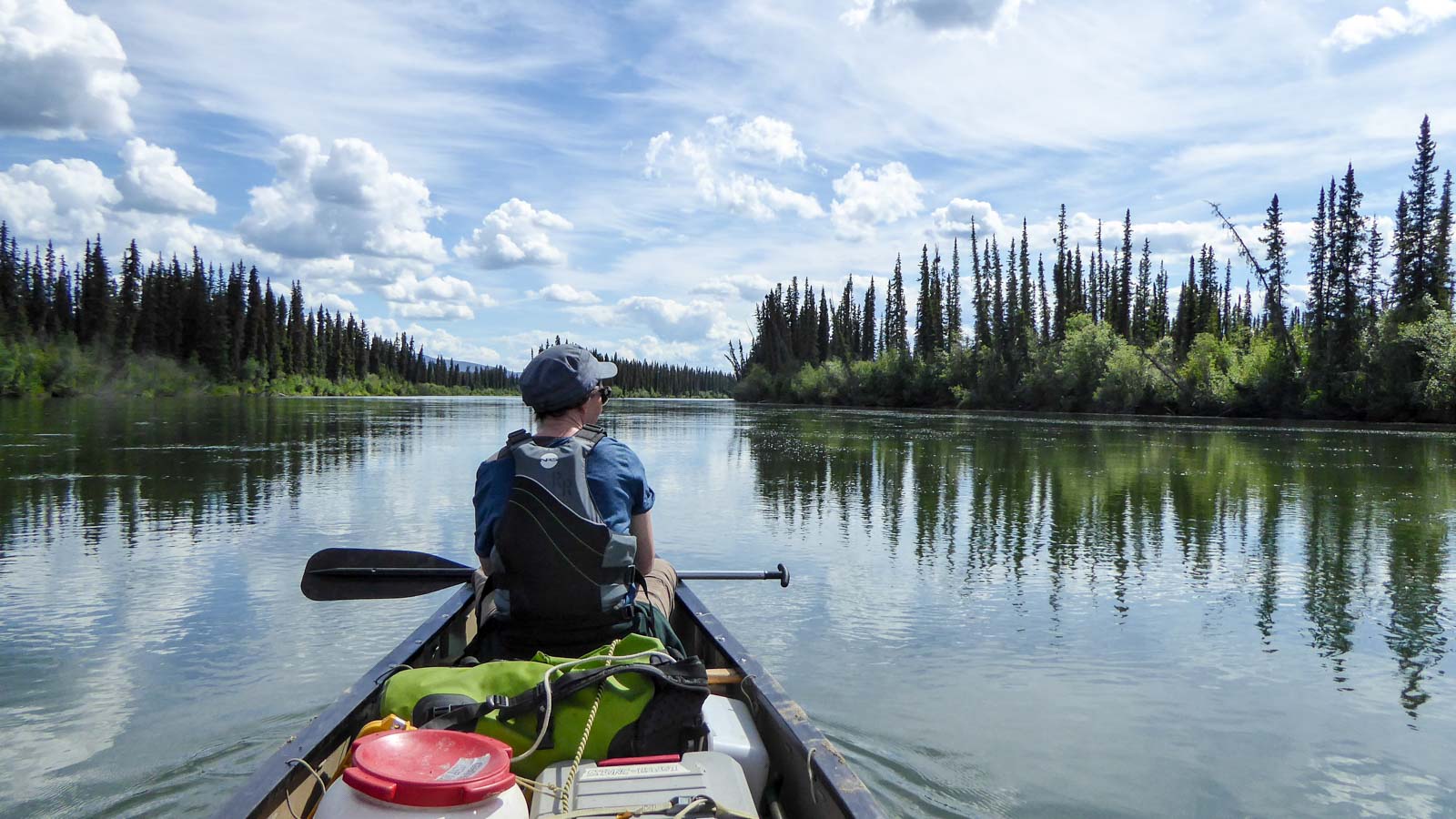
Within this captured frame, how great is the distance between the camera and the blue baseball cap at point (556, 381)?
12.5 ft

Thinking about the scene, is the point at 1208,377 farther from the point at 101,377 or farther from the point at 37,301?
the point at 37,301

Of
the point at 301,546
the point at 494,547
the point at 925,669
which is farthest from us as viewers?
the point at 301,546

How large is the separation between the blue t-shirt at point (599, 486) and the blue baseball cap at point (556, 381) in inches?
6.9

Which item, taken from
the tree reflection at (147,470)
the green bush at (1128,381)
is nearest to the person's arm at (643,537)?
the tree reflection at (147,470)

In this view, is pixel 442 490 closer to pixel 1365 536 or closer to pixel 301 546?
pixel 301 546

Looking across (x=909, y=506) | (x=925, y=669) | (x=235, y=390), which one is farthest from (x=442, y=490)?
(x=235, y=390)

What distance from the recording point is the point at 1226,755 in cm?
539

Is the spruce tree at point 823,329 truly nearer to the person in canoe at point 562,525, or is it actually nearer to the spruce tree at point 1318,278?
the spruce tree at point 1318,278

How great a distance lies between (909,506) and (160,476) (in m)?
13.0

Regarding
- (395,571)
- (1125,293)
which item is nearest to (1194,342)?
(1125,293)

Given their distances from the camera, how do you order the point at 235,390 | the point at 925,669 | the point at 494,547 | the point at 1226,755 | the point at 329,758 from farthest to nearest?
the point at 235,390 < the point at 925,669 < the point at 1226,755 < the point at 494,547 < the point at 329,758

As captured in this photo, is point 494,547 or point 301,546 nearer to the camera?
point 494,547

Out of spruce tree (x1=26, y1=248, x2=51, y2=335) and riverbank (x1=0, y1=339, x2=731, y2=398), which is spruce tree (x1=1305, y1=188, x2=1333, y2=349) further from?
spruce tree (x1=26, y1=248, x2=51, y2=335)

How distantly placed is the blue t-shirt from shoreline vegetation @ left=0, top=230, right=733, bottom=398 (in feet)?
203
